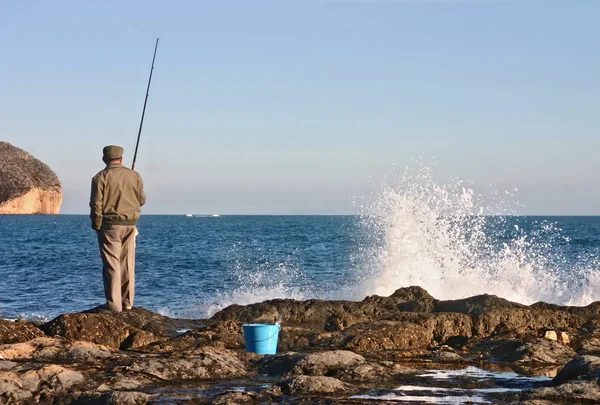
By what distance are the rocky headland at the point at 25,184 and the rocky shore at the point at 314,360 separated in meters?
124

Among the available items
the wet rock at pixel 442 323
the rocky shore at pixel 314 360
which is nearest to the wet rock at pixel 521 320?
the rocky shore at pixel 314 360

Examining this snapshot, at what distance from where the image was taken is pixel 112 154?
9.91m

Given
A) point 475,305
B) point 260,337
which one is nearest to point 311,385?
point 260,337

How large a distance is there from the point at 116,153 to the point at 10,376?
3.89 metres

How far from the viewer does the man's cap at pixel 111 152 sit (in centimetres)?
991

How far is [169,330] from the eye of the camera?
10.2 m

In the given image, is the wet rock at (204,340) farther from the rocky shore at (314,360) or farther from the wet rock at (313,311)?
the wet rock at (313,311)

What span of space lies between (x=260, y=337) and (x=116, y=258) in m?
2.30

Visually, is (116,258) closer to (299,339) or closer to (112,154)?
(112,154)

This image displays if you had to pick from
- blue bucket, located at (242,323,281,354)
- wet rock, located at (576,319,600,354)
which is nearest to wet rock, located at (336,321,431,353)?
blue bucket, located at (242,323,281,354)

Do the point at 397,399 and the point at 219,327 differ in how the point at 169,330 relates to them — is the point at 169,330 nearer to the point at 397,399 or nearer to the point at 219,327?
the point at 219,327

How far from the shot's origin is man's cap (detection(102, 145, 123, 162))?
32.5ft

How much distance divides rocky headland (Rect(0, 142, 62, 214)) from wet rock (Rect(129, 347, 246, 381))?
415ft

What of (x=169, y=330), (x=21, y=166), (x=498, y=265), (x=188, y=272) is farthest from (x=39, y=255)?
(x=21, y=166)
